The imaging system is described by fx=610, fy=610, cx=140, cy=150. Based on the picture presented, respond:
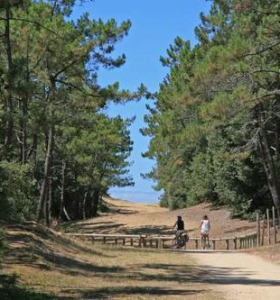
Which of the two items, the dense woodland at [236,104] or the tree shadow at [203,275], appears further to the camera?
the dense woodland at [236,104]

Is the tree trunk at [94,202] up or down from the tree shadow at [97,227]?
up

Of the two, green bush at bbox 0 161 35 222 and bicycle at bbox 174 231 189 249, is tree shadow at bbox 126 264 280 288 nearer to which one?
green bush at bbox 0 161 35 222

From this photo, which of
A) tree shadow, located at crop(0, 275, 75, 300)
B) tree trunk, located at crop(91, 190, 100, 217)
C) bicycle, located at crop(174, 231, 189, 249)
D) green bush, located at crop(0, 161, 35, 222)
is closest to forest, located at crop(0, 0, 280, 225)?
green bush, located at crop(0, 161, 35, 222)

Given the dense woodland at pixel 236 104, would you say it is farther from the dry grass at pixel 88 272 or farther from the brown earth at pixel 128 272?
the dry grass at pixel 88 272

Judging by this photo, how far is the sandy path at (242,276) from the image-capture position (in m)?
11.7

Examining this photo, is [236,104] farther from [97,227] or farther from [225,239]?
[97,227]

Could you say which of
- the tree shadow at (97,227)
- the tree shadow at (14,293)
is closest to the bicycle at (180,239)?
the tree shadow at (97,227)

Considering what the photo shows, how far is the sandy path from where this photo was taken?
11719 mm

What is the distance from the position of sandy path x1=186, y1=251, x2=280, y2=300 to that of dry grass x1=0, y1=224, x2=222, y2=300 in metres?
0.35

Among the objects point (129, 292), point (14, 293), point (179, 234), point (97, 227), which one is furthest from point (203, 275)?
point (97, 227)

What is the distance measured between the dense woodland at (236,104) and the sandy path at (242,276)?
4996 mm

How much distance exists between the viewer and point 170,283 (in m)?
13.7

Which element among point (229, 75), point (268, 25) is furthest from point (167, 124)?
point (268, 25)

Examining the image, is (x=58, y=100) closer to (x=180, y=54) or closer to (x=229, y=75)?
(x=229, y=75)
